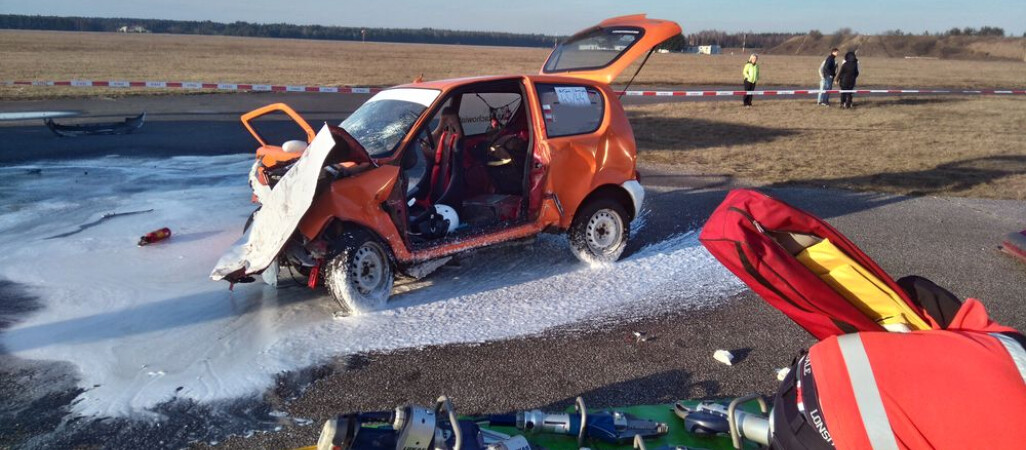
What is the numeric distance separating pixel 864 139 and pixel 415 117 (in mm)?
12506

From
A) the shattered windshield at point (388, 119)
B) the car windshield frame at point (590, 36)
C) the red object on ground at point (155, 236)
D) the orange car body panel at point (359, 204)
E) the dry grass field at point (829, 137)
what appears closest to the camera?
the orange car body panel at point (359, 204)

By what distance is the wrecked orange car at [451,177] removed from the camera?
16.1 ft

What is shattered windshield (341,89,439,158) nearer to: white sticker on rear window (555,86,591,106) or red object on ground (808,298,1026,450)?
white sticker on rear window (555,86,591,106)

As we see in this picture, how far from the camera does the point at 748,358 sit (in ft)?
15.4

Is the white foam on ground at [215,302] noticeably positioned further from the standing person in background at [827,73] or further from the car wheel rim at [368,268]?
the standing person in background at [827,73]

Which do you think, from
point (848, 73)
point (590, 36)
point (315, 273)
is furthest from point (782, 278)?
point (848, 73)

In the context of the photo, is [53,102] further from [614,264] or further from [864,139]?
[864,139]

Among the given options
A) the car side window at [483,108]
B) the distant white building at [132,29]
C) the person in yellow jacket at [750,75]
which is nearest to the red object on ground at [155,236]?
the car side window at [483,108]

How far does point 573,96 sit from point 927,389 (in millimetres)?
4896

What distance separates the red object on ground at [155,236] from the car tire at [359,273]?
2.61 meters

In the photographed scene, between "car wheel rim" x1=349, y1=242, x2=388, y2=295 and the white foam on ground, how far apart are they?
220 millimetres

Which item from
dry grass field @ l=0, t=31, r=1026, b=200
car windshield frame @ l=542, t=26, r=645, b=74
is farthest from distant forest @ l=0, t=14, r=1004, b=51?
car windshield frame @ l=542, t=26, r=645, b=74

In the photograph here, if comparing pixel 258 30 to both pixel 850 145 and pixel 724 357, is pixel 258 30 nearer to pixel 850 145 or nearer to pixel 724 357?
pixel 850 145

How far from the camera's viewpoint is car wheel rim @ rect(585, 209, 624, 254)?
6.43 metres
